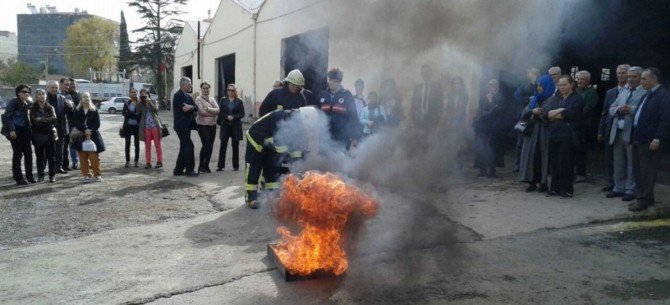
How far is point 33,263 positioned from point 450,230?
408cm

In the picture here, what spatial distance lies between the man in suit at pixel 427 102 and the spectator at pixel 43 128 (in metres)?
6.00

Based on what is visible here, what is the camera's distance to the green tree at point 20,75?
62.9m

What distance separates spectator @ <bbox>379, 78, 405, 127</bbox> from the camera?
5191 mm

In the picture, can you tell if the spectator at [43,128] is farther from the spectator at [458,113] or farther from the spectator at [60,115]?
the spectator at [458,113]

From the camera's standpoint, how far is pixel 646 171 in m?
5.81

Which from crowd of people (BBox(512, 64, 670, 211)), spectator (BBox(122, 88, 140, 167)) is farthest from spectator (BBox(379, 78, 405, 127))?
spectator (BBox(122, 88, 140, 167))

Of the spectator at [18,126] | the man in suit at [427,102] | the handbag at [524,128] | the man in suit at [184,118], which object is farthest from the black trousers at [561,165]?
the spectator at [18,126]

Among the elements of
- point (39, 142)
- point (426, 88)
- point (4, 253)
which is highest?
point (426, 88)

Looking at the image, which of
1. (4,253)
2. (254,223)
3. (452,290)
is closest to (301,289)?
(452,290)

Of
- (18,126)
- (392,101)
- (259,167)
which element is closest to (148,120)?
(18,126)

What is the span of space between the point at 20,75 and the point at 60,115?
218 ft

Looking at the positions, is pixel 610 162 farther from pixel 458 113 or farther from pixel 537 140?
pixel 458 113

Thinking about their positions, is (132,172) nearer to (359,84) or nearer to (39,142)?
(39,142)

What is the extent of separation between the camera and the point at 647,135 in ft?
19.1
